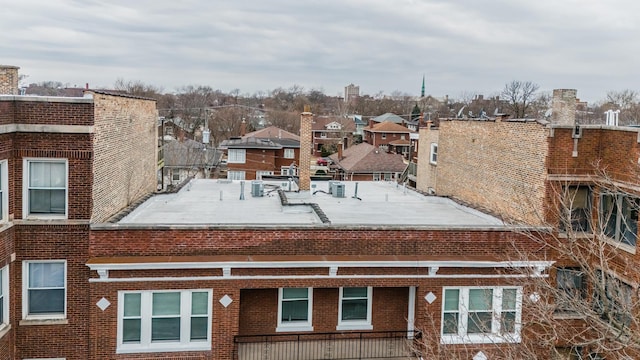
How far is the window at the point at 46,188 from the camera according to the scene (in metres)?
14.9

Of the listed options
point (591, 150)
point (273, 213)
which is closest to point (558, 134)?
point (591, 150)

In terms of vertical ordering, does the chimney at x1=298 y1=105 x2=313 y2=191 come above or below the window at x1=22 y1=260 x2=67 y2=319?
above

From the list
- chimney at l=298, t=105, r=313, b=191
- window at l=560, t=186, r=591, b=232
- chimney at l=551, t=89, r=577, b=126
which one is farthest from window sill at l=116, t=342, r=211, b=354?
chimney at l=551, t=89, r=577, b=126

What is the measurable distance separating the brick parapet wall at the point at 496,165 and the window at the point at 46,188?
1318 centimetres

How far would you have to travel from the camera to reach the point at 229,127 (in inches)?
3541

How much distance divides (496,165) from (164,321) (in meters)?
13.1

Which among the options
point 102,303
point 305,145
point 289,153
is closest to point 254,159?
point 289,153

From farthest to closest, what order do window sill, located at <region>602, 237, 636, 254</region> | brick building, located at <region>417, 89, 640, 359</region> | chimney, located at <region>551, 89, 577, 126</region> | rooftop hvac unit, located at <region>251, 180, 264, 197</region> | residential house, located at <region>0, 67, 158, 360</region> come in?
rooftop hvac unit, located at <region>251, 180, 264, 197</region> < chimney, located at <region>551, 89, 577, 126</region> < window sill, located at <region>602, 237, 636, 254</region> < brick building, located at <region>417, 89, 640, 359</region> < residential house, located at <region>0, 67, 158, 360</region>

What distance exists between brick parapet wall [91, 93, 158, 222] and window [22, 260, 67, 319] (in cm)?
176

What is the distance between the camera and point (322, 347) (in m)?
16.2

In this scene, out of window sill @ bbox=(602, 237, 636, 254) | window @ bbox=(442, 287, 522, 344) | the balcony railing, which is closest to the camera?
the balcony railing

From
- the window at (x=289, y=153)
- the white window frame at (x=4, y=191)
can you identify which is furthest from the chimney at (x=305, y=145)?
the window at (x=289, y=153)

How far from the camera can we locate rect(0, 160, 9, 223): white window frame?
1416 cm

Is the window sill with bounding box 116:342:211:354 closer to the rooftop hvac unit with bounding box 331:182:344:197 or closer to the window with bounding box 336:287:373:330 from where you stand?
the window with bounding box 336:287:373:330
